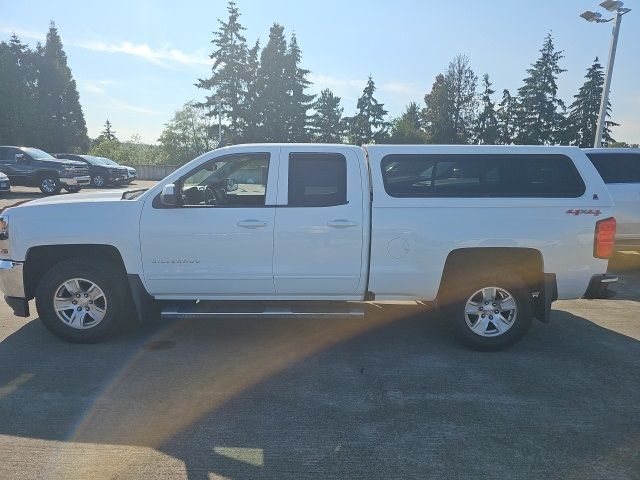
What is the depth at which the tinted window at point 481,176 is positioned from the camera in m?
4.71

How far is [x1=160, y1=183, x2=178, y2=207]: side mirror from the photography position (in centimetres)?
457

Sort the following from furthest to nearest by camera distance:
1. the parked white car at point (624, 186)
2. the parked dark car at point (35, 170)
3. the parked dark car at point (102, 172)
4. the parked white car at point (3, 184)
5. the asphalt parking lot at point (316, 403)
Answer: the parked dark car at point (102, 172) < the parked dark car at point (35, 170) < the parked white car at point (3, 184) < the parked white car at point (624, 186) < the asphalt parking lot at point (316, 403)

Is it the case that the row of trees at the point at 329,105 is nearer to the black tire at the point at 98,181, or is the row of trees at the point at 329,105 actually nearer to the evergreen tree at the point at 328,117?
the evergreen tree at the point at 328,117

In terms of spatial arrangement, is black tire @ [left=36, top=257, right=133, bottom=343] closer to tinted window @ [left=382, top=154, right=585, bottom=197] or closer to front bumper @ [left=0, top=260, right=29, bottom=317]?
front bumper @ [left=0, top=260, right=29, bottom=317]

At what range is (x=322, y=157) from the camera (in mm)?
4820

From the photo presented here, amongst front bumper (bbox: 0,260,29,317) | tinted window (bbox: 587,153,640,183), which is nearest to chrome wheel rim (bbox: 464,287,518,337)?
front bumper (bbox: 0,260,29,317)

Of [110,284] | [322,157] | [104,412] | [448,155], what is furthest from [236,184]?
[104,412]

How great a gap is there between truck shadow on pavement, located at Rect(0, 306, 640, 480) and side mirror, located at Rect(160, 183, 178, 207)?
4.79 feet

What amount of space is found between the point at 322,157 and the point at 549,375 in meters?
2.91

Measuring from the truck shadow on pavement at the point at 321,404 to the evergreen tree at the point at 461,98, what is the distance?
52065mm

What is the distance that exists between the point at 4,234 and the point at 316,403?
3.49m

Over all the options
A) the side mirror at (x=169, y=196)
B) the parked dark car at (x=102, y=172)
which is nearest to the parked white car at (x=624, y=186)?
the side mirror at (x=169, y=196)

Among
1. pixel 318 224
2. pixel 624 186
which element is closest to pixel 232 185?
pixel 318 224

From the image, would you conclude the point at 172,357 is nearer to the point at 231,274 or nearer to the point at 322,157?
the point at 231,274
